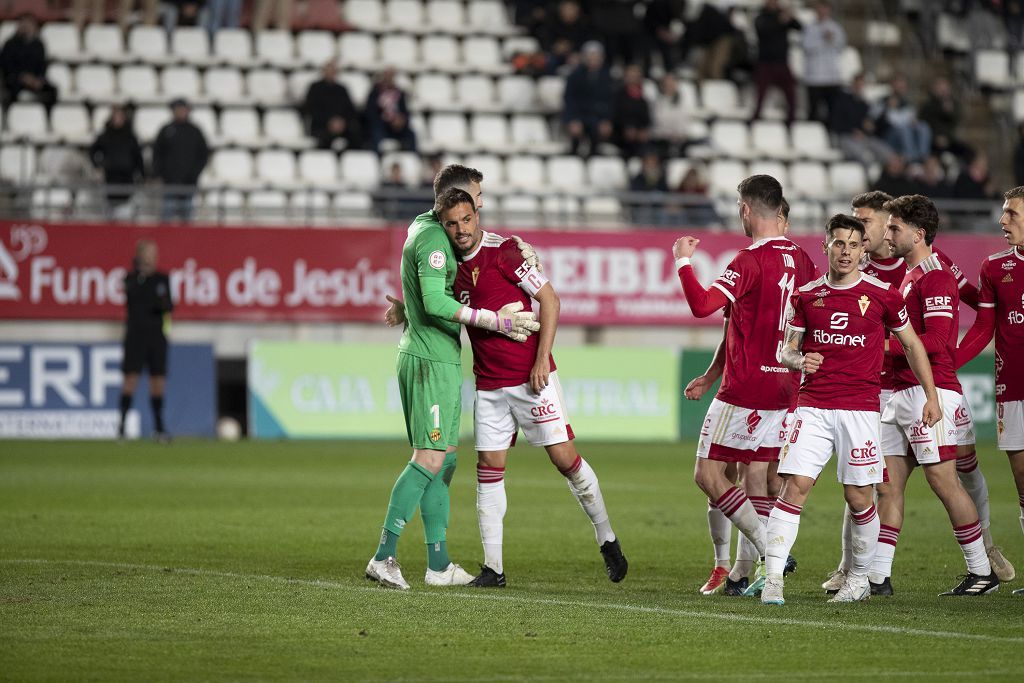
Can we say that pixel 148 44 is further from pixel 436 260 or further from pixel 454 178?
pixel 436 260

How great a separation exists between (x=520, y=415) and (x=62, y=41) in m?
18.1

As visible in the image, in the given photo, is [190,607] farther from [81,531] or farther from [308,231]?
[308,231]

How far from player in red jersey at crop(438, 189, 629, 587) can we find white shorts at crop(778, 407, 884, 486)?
1209mm

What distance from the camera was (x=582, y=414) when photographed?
21.9 meters

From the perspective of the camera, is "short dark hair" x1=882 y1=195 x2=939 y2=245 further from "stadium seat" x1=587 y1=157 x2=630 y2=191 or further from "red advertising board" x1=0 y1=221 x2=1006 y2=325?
"stadium seat" x1=587 y1=157 x2=630 y2=191

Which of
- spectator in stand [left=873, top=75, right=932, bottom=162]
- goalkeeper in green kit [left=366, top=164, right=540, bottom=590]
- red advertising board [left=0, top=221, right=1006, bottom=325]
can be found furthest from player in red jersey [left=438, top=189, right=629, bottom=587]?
spectator in stand [left=873, top=75, right=932, bottom=162]

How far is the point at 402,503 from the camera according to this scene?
8.73m

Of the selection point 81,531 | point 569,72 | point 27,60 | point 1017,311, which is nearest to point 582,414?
point 569,72

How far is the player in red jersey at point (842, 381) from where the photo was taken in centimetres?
815

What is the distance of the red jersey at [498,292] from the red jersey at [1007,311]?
252cm

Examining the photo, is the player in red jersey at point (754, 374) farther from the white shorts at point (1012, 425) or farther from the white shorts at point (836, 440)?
the white shorts at point (1012, 425)

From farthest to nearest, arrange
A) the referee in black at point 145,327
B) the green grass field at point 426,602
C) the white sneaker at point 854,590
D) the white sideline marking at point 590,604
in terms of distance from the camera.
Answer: the referee in black at point 145,327
the white sneaker at point 854,590
the white sideline marking at point 590,604
the green grass field at point 426,602

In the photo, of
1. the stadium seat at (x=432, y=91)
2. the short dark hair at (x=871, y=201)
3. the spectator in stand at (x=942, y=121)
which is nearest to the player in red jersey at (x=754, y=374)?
the short dark hair at (x=871, y=201)

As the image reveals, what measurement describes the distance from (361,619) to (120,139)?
15581 mm
